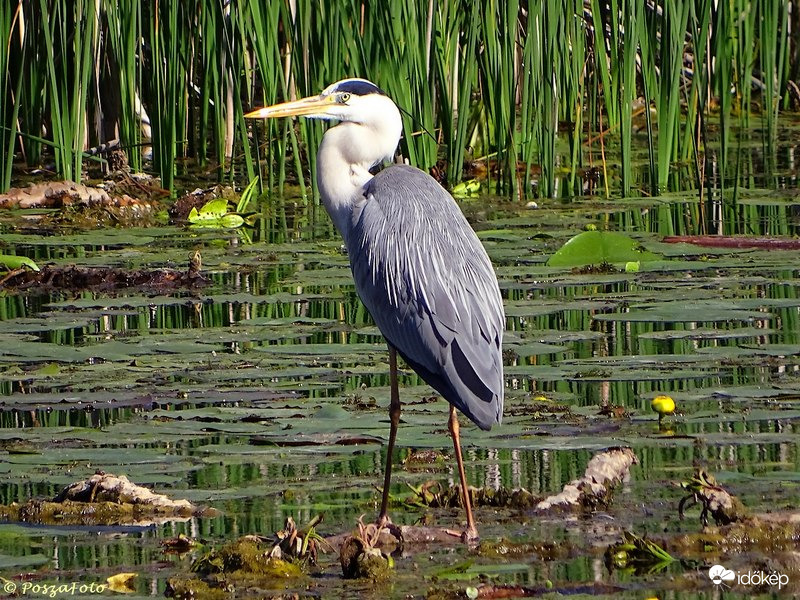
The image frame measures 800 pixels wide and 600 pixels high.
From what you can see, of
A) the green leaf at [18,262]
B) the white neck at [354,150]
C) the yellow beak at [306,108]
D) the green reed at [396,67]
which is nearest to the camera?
the white neck at [354,150]

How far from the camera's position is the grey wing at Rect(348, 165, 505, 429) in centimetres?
400

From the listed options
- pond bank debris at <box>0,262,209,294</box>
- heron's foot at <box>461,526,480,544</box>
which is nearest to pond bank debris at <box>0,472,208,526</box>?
heron's foot at <box>461,526,480,544</box>

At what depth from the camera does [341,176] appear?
489cm

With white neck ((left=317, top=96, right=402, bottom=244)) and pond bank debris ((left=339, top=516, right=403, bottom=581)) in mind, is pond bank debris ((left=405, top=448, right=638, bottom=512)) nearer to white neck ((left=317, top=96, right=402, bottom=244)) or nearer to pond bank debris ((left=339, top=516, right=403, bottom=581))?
pond bank debris ((left=339, top=516, right=403, bottom=581))

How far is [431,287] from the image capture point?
13.9 ft

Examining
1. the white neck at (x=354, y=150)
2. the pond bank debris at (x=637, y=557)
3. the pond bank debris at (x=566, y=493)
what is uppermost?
the white neck at (x=354, y=150)

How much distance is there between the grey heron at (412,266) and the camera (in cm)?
400

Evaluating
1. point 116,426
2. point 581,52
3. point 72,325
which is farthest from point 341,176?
point 581,52

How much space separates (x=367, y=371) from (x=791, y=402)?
1.49m

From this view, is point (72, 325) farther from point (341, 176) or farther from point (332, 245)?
point (332, 245)

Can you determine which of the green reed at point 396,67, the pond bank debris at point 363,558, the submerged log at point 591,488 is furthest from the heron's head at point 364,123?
the green reed at point 396,67

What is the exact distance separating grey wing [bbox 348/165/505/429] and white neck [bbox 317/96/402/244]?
0.61 ft

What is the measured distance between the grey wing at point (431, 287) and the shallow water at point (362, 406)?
0.32 meters

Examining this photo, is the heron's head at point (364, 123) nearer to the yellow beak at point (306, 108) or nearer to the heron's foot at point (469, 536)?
the yellow beak at point (306, 108)
